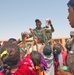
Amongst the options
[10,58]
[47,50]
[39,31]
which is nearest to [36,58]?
[10,58]

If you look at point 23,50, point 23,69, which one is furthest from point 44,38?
point 23,69

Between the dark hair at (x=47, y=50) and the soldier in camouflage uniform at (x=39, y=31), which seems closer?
the dark hair at (x=47, y=50)

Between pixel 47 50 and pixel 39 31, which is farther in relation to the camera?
pixel 39 31

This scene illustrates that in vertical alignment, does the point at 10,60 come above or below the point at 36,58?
above

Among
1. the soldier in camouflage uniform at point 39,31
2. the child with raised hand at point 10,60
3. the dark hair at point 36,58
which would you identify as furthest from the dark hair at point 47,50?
the child with raised hand at point 10,60

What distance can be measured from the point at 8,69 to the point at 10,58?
138 millimetres

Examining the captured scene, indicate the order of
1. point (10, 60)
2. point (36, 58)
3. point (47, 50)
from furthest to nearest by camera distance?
point (47, 50) < point (36, 58) < point (10, 60)

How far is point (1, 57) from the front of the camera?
3604mm

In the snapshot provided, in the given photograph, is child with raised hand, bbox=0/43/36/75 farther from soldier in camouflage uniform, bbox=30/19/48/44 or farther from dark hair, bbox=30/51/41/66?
soldier in camouflage uniform, bbox=30/19/48/44

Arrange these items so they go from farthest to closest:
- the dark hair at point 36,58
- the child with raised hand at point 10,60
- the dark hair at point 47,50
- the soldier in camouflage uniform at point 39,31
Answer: the soldier in camouflage uniform at point 39,31, the dark hair at point 47,50, the dark hair at point 36,58, the child with raised hand at point 10,60

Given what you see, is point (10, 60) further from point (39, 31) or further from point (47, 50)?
point (39, 31)

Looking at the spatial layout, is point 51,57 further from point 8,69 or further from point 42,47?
point 8,69

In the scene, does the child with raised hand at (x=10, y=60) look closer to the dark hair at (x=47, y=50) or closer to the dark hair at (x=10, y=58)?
the dark hair at (x=10, y=58)

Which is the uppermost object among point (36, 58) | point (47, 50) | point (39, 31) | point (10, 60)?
point (39, 31)
